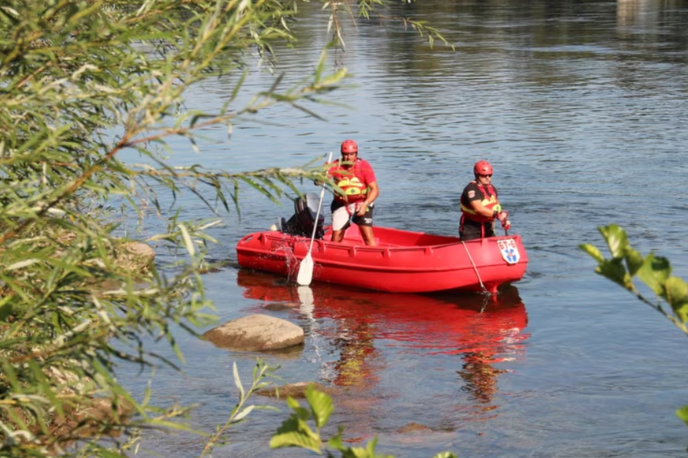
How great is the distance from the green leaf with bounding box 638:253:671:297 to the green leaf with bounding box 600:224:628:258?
0.06m

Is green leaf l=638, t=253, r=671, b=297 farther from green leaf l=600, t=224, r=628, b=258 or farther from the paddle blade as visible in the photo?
the paddle blade

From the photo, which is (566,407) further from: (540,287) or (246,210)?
(246,210)

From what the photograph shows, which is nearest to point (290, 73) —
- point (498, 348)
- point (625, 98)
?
point (625, 98)

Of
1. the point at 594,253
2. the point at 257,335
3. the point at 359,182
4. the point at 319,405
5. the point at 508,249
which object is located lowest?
the point at 257,335

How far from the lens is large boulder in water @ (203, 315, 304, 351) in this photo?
529 inches

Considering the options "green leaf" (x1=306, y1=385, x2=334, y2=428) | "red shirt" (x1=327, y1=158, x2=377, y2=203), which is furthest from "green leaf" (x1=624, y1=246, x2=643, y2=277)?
"red shirt" (x1=327, y1=158, x2=377, y2=203)

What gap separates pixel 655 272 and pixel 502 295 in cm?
1313

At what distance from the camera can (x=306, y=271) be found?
1623cm

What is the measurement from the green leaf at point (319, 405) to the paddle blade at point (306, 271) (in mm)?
13430

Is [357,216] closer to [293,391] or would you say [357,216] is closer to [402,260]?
[402,260]

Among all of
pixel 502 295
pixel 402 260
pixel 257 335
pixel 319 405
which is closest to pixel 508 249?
pixel 502 295

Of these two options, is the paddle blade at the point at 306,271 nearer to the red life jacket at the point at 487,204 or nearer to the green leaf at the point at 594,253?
the red life jacket at the point at 487,204

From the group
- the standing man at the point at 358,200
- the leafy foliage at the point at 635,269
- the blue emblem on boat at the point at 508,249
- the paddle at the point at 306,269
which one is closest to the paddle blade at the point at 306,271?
the paddle at the point at 306,269

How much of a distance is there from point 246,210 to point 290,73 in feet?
56.9
